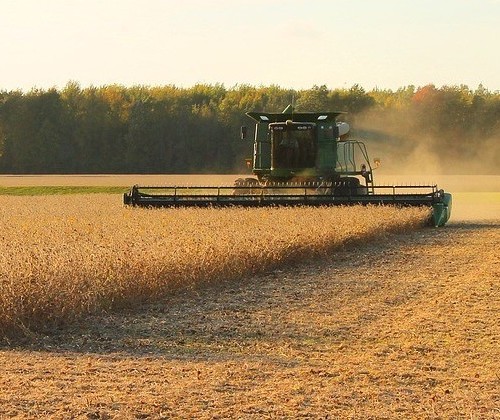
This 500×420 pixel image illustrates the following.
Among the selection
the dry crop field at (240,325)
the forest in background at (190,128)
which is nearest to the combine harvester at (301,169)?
the dry crop field at (240,325)

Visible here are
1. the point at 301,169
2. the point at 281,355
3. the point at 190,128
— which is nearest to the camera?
the point at 281,355

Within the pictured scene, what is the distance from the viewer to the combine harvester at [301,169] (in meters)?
22.4

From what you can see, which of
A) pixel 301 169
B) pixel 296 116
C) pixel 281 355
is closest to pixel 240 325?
pixel 281 355

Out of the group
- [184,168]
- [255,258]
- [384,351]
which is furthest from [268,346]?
[184,168]

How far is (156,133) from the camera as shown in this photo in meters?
72.9

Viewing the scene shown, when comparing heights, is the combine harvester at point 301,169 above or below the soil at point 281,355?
above

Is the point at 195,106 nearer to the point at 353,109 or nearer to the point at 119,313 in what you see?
the point at 353,109

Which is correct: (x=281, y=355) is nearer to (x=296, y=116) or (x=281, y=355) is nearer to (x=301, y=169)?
(x=301, y=169)

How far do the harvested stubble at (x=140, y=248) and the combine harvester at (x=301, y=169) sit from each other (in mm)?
832

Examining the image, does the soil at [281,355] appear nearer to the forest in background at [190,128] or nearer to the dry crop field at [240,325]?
the dry crop field at [240,325]

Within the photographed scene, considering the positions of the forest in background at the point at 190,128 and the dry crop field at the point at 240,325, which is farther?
the forest in background at the point at 190,128

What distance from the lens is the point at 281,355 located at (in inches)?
340

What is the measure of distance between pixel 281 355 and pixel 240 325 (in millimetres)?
1533

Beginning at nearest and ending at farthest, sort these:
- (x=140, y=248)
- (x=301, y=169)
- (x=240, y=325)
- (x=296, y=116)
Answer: (x=240, y=325) < (x=140, y=248) < (x=301, y=169) < (x=296, y=116)
